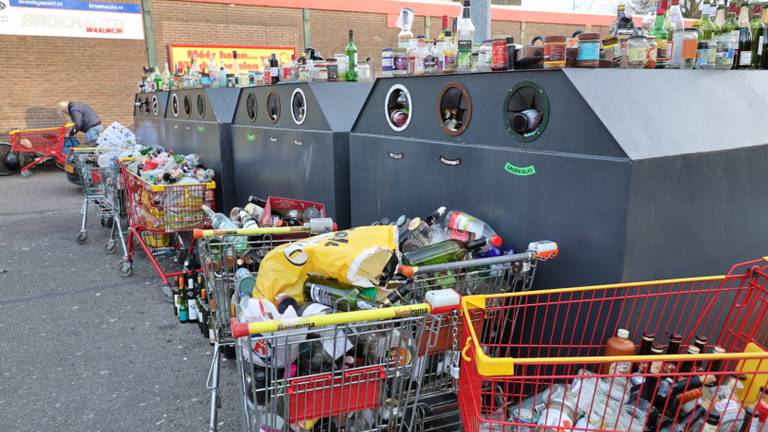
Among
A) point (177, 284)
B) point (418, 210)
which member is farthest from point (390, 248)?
point (177, 284)

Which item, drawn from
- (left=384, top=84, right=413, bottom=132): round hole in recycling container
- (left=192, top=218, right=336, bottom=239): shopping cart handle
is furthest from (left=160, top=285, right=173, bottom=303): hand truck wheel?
(left=384, top=84, right=413, bottom=132): round hole in recycling container

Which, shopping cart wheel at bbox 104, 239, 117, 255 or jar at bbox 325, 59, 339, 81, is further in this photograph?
shopping cart wheel at bbox 104, 239, 117, 255

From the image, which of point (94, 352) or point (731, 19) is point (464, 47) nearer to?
point (731, 19)

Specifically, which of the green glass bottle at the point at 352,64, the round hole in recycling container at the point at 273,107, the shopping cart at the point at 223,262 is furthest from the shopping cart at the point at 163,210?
the shopping cart at the point at 223,262

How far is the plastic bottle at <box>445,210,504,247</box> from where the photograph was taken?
268 cm

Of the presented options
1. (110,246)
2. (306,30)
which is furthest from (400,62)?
(306,30)

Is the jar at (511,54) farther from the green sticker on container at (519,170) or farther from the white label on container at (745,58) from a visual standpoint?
the white label on container at (745,58)

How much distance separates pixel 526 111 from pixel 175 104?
6.06m

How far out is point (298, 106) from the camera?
461 cm

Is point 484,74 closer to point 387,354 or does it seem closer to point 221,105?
point 387,354

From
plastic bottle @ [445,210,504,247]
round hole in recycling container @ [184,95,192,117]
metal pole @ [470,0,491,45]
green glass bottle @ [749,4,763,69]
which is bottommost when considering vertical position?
plastic bottle @ [445,210,504,247]

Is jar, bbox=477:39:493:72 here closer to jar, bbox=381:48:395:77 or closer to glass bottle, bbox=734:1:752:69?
jar, bbox=381:48:395:77

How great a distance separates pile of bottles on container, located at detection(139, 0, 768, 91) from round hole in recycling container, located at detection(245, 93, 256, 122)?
7.22ft

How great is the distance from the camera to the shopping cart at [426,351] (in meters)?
1.97
